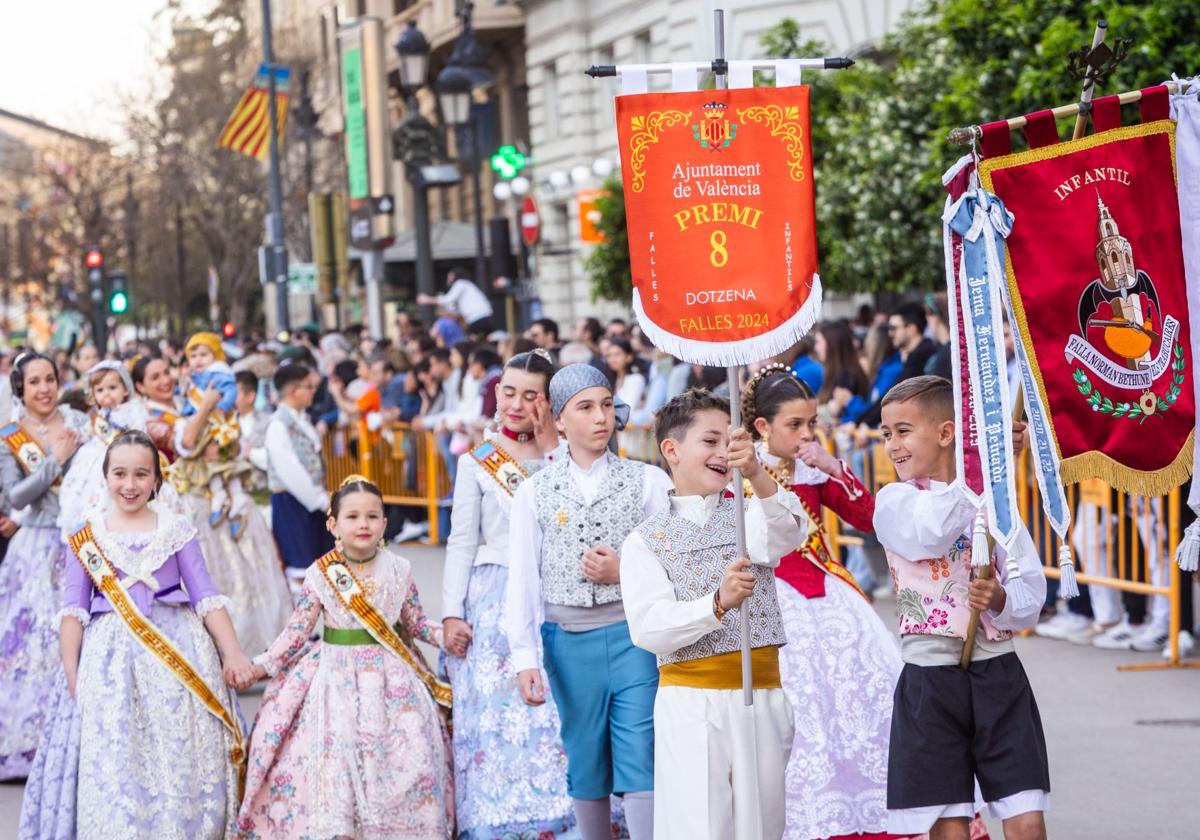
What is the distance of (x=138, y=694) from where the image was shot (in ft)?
21.9

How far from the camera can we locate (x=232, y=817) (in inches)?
265

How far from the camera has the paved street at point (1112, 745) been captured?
22.6 ft

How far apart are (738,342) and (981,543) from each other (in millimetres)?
850

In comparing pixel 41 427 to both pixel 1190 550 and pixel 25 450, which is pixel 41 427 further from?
pixel 1190 550

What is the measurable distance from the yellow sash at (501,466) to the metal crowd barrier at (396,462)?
9.84 metres

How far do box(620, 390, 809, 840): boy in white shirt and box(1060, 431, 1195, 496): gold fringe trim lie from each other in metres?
0.77

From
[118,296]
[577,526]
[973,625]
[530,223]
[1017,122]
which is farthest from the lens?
[118,296]

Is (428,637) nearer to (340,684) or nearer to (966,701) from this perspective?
(340,684)

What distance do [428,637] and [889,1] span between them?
19615 millimetres

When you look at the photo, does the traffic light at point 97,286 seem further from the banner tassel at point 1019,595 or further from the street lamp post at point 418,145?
the banner tassel at point 1019,595

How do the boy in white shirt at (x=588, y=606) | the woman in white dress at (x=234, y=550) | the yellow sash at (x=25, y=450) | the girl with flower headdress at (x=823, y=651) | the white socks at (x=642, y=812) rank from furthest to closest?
the woman in white dress at (x=234, y=550)
the yellow sash at (x=25, y=450)
the girl with flower headdress at (x=823, y=651)
the boy in white shirt at (x=588, y=606)
the white socks at (x=642, y=812)

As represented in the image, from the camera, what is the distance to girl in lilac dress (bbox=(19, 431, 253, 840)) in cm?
657

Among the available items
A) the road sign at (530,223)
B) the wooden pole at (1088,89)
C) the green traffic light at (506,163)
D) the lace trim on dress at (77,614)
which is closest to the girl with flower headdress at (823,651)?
the wooden pole at (1088,89)

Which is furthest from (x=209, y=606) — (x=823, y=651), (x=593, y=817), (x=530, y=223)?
(x=530, y=223)
